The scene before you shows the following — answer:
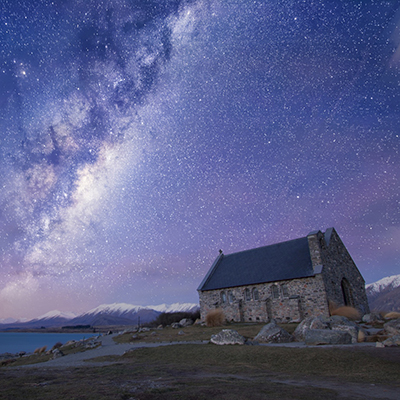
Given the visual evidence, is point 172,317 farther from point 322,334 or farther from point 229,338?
point 322,334

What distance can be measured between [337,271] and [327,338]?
21.0m

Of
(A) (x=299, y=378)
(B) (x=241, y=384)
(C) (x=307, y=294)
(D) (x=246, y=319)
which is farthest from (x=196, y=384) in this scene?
(D) (x=246, y=319)

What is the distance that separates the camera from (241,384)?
7.27 metres

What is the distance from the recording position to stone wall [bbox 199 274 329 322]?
96.5 feet

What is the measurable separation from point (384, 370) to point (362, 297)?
3072cm

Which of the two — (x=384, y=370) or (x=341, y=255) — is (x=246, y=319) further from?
(x=384, y=370)

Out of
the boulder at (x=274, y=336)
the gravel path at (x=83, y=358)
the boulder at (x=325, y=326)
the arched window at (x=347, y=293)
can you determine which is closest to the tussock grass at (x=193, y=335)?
the boulder at (x=274, y=336)

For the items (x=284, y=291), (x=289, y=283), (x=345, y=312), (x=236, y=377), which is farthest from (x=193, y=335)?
(x=236, y=377)

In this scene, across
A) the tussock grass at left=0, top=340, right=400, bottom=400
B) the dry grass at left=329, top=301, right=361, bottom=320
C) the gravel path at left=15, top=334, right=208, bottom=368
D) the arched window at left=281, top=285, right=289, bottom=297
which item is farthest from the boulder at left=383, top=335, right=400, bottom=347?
the arched window at left=281, top=285, right=289, bottom=297

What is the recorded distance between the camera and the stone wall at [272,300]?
29420mm

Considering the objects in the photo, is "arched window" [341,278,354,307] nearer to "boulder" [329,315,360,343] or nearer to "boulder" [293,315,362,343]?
"boulder" [293,315,362,343]

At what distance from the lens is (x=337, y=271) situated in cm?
3272

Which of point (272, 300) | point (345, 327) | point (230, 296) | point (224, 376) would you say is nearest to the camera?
point (224, 376)

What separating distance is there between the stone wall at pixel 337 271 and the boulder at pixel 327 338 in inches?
639
